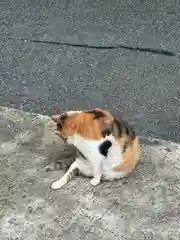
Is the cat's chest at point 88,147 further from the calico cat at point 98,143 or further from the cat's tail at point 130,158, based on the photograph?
the cat's tail at point 130,158

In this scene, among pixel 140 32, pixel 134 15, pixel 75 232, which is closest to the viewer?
pixel 75 232

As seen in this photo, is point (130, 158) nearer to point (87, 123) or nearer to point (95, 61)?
point (87, 123)

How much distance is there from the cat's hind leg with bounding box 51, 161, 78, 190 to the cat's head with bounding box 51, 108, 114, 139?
19 cm

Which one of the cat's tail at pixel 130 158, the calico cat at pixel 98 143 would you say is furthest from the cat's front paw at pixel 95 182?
the cat's tail at pixel 130 158

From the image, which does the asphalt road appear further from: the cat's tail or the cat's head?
the cat's head

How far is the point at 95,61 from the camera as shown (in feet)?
14.1

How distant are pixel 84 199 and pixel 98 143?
0.98 ft

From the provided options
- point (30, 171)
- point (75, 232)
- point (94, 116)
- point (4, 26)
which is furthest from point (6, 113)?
point (4, 26)

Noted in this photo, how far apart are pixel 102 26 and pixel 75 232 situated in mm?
2706

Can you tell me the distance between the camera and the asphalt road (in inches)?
149

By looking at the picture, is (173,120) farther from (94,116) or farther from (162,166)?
(94,116)

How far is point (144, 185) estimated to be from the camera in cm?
281

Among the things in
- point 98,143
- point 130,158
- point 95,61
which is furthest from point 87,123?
point 95,61

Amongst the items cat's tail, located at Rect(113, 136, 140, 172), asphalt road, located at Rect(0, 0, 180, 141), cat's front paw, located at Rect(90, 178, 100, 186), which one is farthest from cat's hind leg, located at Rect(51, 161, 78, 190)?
asphalt road, located at Rect(0, 0, 180, 141)
